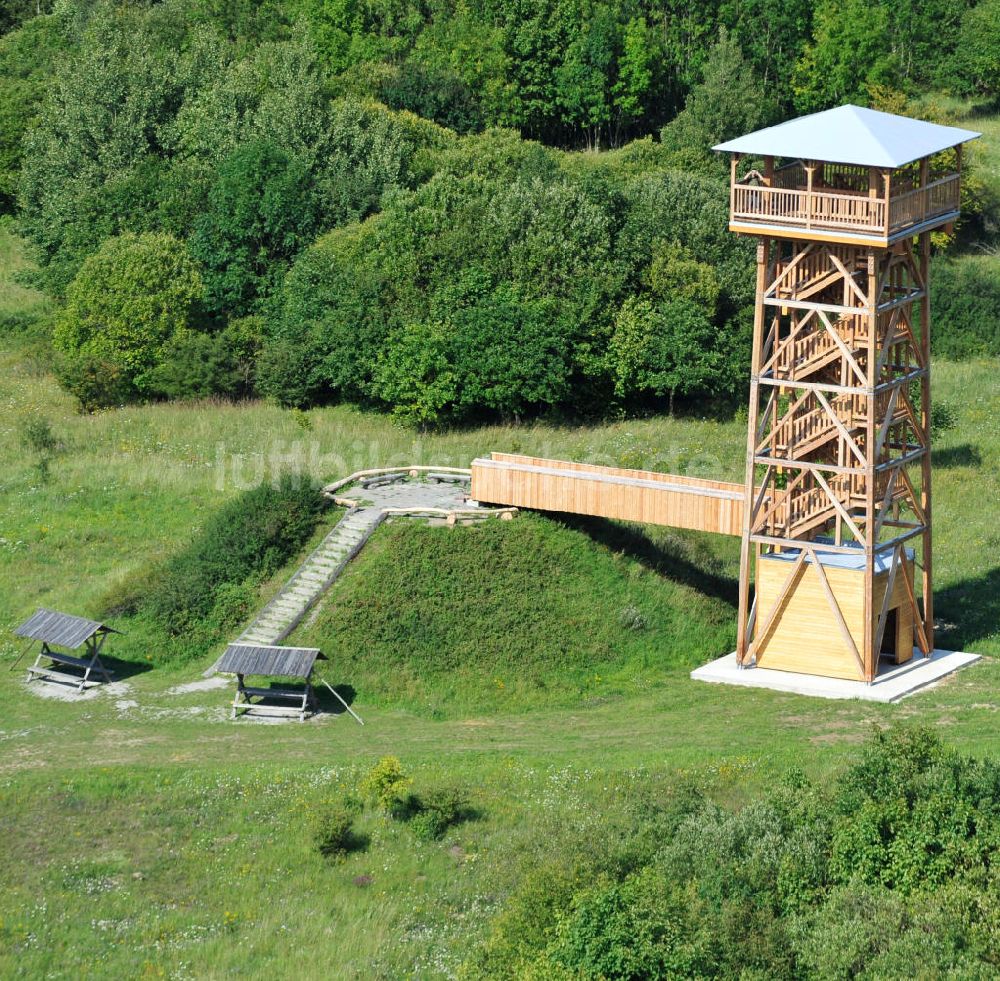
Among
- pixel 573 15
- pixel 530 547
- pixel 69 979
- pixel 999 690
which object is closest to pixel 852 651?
pixel 999 690

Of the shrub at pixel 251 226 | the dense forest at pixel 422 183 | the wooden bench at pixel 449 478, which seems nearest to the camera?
the wooden bench at pixel 449 478

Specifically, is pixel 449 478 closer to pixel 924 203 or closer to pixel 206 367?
pixel 924 203

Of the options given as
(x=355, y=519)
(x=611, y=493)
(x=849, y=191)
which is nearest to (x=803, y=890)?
(x=611, y=493)

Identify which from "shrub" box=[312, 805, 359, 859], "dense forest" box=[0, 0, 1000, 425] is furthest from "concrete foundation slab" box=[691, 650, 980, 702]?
"dense forest" box=[0, 0, 1000, 425]

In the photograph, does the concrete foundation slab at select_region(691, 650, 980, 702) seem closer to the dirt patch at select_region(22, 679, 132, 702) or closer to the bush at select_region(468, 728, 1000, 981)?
the bush at select_region(468, 728, 1000, 981)

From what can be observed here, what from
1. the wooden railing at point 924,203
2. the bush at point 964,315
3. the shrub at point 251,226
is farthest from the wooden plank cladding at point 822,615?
the shrub at point 251,226

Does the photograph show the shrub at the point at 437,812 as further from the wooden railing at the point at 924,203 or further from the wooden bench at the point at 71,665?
the wooden railing at the point at 924,203
